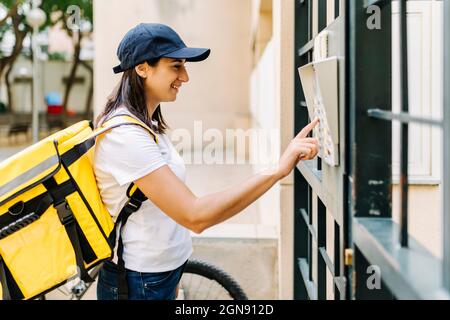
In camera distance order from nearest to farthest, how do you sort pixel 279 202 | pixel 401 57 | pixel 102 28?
pixel 401 57 → pixel 279 202 → pixel 102 28

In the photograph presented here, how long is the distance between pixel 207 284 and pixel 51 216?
5.87 feet

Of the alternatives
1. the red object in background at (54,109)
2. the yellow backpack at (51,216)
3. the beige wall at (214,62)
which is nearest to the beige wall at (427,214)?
the yellow backpack at (51,216)

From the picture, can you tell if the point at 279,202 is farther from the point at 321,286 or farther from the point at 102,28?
the point at 102,28

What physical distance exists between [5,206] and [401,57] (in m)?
1.43

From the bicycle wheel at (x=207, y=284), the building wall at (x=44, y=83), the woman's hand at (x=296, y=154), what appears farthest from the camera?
the building wall at (x=44, y=83)

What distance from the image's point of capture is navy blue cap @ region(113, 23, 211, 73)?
232cm

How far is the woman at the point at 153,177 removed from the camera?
6.95ft

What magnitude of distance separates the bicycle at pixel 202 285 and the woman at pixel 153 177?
1.19 metres

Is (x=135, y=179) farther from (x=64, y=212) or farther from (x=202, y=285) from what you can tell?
(x=202, y=285)

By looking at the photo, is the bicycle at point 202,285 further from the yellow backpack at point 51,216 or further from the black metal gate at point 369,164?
the black metal gate at point 369,164

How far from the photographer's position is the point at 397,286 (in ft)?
4.23

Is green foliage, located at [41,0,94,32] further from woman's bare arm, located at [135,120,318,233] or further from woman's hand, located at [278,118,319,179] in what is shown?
woman's hand, located at [278,118,319,179]

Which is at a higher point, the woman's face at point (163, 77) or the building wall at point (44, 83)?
the building wall at point (44, 83)
